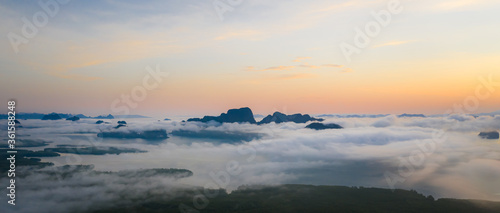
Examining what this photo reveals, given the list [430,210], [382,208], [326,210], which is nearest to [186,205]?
[326,210]

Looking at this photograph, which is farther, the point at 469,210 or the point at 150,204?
the point at 150,204

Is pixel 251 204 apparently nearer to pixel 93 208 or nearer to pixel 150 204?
pixel 150 204

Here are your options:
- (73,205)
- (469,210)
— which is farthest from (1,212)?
(469,210)

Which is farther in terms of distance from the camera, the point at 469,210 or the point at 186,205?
the point at 186,205

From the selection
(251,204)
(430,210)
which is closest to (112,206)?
(251,204)

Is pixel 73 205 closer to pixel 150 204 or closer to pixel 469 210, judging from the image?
pixel 150 204

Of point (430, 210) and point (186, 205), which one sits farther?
point (186, 205)

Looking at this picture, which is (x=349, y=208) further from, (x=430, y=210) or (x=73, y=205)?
(x=73, y=205)
